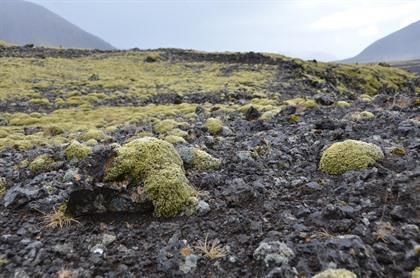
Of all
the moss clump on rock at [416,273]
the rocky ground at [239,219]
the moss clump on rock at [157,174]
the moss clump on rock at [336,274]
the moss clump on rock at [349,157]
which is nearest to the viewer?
the moss clump on rock at [336,274]

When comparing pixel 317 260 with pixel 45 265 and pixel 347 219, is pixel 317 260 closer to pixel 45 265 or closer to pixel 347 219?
pixel 347 219

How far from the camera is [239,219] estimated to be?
9094 mm

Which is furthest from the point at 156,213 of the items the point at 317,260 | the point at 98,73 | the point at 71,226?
the point at 98,73

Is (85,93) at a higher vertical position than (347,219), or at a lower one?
lower

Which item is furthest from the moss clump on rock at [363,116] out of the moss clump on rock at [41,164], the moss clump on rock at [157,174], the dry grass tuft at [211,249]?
the moss clump on rock at [41,164]

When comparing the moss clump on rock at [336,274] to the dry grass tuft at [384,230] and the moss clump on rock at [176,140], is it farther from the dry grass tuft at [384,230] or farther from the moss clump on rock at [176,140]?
the moss clump on rock at [176,140]

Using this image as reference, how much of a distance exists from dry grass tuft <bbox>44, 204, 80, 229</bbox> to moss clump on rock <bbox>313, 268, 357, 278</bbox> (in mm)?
5569

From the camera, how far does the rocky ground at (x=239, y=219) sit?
24.7 ft

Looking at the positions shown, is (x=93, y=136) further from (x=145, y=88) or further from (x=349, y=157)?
(x=145, y=88)

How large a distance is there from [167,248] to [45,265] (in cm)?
240

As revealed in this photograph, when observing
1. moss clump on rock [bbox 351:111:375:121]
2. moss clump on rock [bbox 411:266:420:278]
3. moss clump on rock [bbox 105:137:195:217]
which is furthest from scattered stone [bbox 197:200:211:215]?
moss clump on rock [bbox 351:111:375:121]

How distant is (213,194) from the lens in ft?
33.7

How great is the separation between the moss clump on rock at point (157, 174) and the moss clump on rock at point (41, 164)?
428cm

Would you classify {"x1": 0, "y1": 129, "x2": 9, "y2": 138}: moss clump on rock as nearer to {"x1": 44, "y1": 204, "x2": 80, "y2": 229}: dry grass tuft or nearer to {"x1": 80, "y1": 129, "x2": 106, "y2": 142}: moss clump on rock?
{"x1": 80, "y1": 129, "x2": 106, "y2": 142}: moss clump on rock
